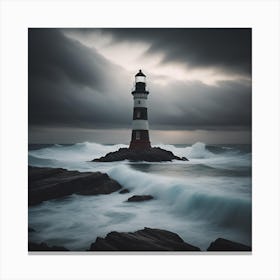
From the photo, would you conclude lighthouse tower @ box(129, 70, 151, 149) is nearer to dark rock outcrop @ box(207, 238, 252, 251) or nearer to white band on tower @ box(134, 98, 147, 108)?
white band on tower @ box(134, 98, 147, 108)

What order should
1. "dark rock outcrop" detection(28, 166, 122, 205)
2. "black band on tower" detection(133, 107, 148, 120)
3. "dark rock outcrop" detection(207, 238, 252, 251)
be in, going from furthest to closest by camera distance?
"black band on tower" detection(133, 107, 148, 120)
"dark rock outcrop" detection(28, 166, 122, 205)
"dark rock outcrop" detection(207, 238, 252, 251)

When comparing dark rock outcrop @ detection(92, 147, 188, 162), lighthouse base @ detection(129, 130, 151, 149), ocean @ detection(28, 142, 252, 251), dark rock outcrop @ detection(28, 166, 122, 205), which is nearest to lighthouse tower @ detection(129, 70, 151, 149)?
lighthouse base @ detection(129, 130, 151, 149)

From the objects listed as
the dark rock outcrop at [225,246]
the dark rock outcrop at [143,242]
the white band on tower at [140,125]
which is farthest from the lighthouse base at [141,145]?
the dark rock outcrop at [225,246]

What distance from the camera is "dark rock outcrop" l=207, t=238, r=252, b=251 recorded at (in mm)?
2883

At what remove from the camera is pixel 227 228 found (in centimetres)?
291

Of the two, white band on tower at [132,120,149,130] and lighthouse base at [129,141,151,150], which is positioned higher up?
white band on tower at [132,120,149,130]

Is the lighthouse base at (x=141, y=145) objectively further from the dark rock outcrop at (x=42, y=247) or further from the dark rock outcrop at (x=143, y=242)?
the dark rock outcrop at (x=42, y=247)

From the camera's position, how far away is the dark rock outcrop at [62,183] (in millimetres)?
3084

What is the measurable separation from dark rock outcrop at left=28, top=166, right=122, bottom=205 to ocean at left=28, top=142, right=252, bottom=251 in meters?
0.06

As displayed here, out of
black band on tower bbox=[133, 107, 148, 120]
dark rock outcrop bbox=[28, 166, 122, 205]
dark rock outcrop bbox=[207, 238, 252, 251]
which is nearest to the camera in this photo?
dark rock outcrop bbox=[207, 238, 252, 251]

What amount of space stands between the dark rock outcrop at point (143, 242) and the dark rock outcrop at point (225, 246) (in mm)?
152
